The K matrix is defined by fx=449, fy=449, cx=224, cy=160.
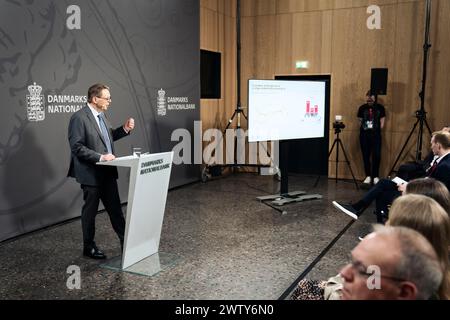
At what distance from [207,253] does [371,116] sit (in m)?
4.46

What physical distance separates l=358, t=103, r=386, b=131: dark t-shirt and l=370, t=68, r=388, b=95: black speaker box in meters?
0.28

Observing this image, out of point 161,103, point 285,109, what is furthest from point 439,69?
point 161,103

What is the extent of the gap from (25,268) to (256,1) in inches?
260

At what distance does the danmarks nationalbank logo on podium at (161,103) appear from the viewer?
265 inches

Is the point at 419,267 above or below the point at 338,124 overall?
above

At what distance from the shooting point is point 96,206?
13.1 feet

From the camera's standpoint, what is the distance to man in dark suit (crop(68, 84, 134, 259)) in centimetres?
382

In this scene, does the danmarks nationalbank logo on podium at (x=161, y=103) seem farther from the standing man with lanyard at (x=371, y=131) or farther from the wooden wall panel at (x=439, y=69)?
the wooden wall panel at (x=439, y=69)

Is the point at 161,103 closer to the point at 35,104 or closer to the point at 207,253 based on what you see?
the point at 35,104

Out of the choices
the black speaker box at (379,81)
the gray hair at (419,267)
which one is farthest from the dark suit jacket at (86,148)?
the black speaker box at (379,81)

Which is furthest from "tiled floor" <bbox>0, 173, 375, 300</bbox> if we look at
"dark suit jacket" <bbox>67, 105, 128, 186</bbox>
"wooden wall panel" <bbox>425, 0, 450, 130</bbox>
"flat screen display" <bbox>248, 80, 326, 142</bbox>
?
"wooden wall panel" <bbox>425, 0, 450, 130</bbox>

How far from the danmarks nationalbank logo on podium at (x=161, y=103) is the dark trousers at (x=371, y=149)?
11.1ft

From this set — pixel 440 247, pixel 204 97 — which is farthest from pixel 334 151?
pixel 440 247

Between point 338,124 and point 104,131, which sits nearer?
point 104,131
